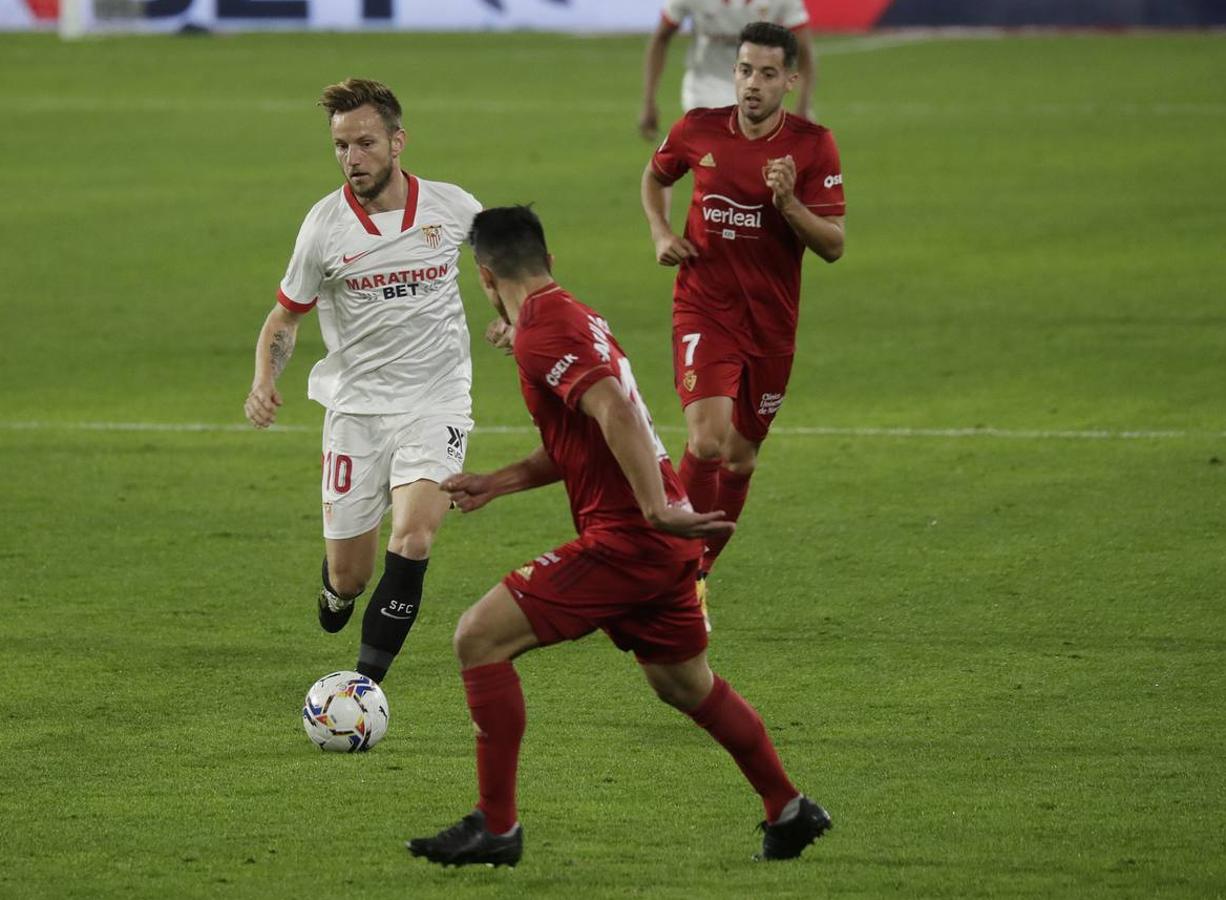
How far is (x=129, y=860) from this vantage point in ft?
19.2

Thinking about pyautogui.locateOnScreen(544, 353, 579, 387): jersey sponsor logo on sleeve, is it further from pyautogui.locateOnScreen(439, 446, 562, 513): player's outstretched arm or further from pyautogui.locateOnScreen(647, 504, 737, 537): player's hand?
pyautogui.locateOnScreen(647, 504, 737, 537): player's hand

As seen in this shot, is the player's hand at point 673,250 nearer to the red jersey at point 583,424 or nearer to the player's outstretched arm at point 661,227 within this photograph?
the player's outstretched arm at point 661,227

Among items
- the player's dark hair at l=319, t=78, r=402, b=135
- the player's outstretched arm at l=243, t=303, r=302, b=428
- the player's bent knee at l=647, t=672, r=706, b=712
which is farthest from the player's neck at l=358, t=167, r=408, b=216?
the player's bent knee at l=647, t=672, r=706, b=712

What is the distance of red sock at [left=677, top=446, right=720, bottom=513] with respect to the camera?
8469 millimetres

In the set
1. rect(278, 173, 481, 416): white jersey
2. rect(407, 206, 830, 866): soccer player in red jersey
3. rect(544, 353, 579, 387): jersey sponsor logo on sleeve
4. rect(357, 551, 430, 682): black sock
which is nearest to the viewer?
rect(544, 353, 579, 387): jersey sponsor logo on sleeve

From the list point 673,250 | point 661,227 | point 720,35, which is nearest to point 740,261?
point 673,250

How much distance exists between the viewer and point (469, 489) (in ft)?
18.7

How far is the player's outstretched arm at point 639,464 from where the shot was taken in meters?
5.38

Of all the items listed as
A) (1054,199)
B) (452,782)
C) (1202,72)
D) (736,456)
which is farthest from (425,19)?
(452,782)

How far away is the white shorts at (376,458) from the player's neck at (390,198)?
762 millimetres

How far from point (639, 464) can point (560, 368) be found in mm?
339

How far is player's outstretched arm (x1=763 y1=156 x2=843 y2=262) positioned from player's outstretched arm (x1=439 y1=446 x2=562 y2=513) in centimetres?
239

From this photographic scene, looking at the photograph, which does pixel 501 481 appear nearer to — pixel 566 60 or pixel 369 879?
pixel 369 879

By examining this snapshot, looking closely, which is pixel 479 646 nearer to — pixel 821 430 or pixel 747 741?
pixel 747 741
